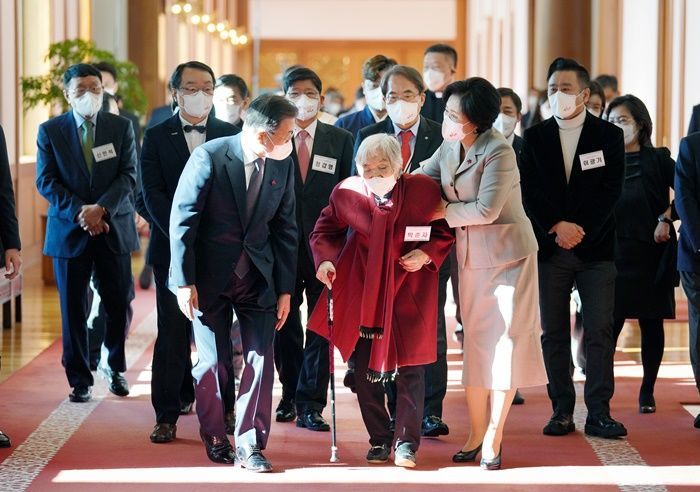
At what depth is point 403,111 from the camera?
5.97 metres

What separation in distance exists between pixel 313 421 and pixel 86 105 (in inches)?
82.3

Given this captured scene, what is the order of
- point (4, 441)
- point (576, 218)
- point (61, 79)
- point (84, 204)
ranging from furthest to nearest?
point (61, 79), point (84, 204), point (576, 218), point (4, 441)

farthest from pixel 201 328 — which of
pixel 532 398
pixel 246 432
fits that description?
pixel 532 398

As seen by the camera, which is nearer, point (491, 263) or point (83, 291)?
point (491, 263)

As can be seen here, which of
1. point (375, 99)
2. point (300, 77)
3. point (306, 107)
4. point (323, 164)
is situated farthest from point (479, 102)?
point (375, 99)

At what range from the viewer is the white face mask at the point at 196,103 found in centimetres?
589

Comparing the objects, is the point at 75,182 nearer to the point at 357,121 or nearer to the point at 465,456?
the point at 357,121

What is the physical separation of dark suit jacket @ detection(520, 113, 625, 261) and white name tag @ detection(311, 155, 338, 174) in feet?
2.98

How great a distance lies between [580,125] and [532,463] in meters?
1.58

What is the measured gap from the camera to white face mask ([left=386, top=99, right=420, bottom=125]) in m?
5.96

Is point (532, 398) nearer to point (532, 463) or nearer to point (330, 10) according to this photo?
point (532, 463)

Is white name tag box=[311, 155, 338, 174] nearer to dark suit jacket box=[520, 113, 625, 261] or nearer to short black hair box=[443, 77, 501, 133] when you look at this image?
dark suit jacket box=[520, 113, 625, 261]

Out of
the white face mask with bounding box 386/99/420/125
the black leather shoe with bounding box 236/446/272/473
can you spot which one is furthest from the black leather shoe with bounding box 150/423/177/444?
the white face mask with bounding box 386/99/420/125

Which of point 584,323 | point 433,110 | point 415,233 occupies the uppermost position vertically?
point 433,110
